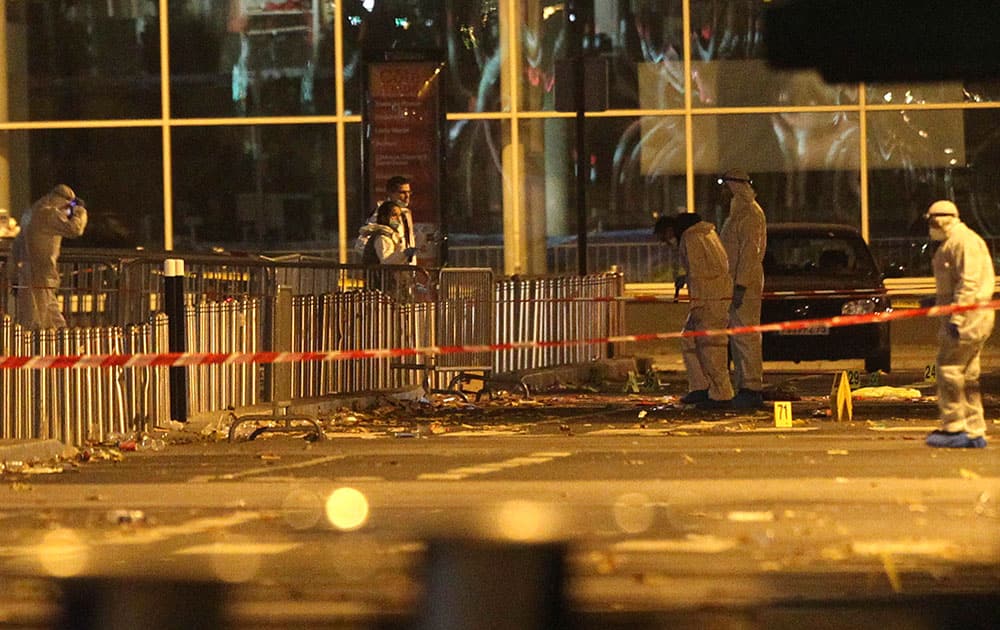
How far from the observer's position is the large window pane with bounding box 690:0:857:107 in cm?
3102

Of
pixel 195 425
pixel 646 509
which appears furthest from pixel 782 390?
pixel 646 509

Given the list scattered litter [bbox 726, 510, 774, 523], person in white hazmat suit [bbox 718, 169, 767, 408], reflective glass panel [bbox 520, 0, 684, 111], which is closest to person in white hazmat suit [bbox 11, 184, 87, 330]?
Result: person in white hazmat suit [bbox 718, 169, 767, 408]

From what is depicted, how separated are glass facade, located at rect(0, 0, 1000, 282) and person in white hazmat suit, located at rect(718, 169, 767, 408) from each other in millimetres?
10716

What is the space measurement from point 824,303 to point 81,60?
42.5 ft

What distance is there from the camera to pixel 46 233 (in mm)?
20859

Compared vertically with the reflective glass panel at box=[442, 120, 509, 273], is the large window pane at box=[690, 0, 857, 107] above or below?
above

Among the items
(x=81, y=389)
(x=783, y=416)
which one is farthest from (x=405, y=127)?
(x=81, y=389)

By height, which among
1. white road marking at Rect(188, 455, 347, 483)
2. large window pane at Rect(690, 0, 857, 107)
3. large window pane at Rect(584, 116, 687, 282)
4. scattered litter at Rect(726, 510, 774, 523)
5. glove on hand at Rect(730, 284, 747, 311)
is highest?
large window pane at Rect(690, 0, 857, 107)

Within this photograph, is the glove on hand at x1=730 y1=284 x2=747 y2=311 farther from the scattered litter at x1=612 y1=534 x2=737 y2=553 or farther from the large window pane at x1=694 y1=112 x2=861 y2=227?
the large window pane at x1=694 y1=112 x2=861 y2=227

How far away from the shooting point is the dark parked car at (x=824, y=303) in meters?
23.2

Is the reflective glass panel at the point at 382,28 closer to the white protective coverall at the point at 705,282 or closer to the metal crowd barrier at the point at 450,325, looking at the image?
the metal crowd barrier at the point at 450,325

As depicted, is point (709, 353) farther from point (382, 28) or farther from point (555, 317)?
point (382, 28)

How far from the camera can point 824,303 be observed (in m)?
23.2

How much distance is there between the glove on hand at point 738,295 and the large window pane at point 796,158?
10.9 m
